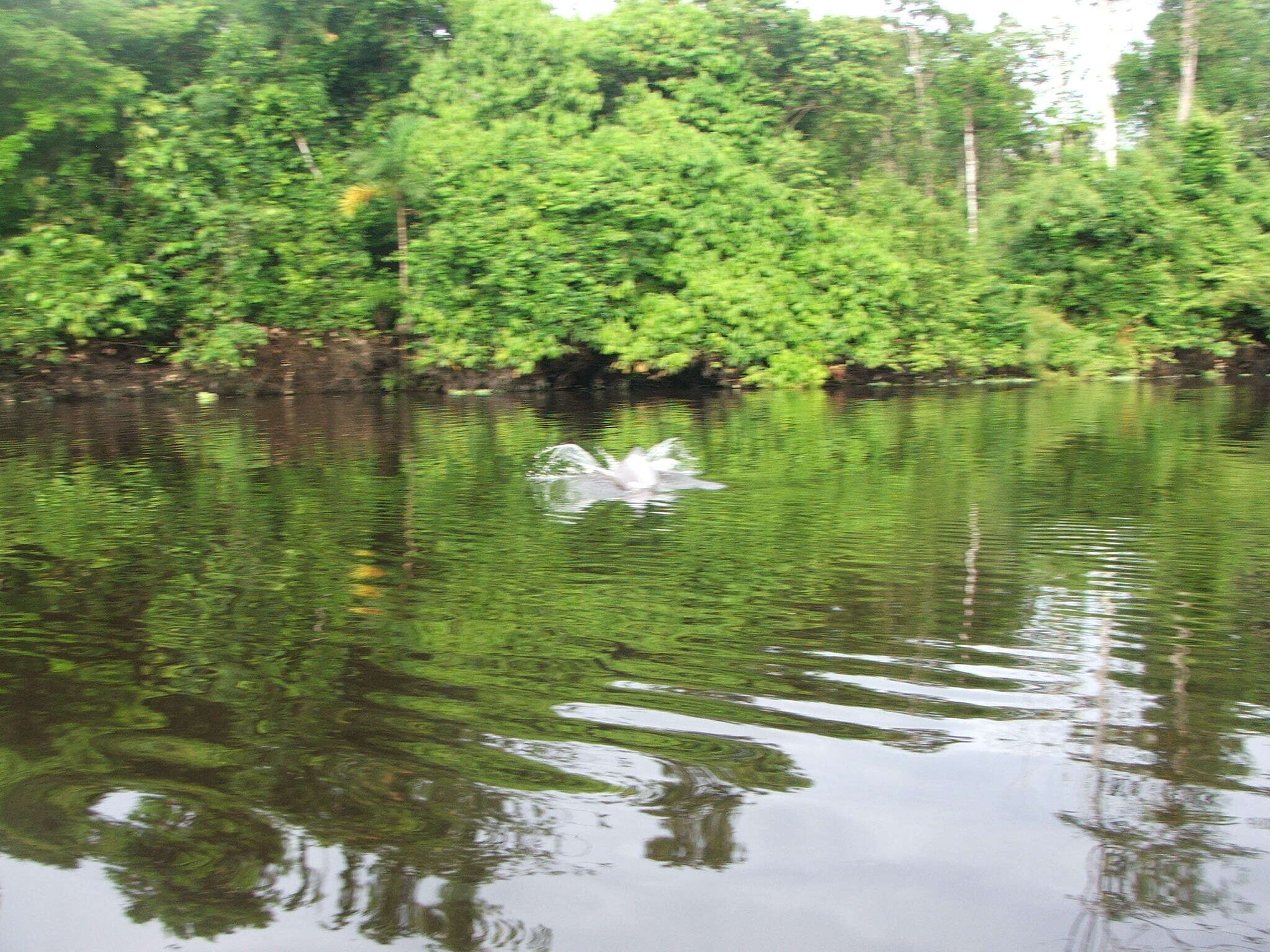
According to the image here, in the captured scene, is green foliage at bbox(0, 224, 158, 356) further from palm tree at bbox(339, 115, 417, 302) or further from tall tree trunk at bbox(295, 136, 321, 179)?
palm tree at bbox(339, 115, 417, 302)

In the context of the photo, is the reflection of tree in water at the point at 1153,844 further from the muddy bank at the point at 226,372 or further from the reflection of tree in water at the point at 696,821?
the muddy bank at the point at 226,372

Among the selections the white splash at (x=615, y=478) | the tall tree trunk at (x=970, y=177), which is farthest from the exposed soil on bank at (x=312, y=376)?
the white splash at (x=615, y=478)

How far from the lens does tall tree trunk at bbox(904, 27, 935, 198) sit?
31.4 m

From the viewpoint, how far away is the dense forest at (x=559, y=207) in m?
23.3

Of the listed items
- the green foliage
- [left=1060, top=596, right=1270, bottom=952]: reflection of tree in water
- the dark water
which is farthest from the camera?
the green foliage

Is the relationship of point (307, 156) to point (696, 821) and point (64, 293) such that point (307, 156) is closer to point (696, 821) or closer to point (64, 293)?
point (64, 293)

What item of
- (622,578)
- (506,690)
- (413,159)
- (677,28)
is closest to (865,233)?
(677,28)

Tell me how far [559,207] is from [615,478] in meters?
14.1

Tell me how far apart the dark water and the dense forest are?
15.3 m

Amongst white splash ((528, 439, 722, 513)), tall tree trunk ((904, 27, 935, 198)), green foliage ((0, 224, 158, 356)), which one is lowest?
white splash ((528, 439, 722, 513))

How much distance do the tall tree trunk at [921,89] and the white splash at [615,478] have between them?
2230 cm

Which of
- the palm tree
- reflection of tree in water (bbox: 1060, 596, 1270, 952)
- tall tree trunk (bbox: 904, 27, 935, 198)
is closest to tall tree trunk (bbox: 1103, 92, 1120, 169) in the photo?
tall tree trunk (bbox: 904, 27, 935, 198)

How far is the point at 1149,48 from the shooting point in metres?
33.2

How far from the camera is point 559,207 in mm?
23203
